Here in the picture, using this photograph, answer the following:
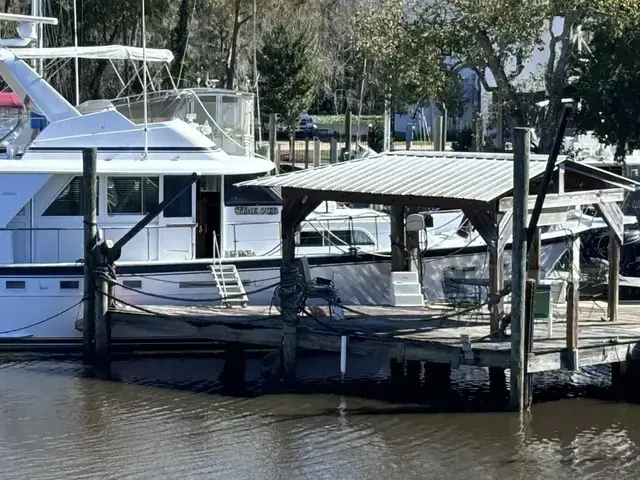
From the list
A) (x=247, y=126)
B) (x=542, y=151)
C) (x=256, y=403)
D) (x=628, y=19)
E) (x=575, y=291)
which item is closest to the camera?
(x=575, y=291)

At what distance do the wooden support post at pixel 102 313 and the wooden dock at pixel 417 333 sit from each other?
0.57ft

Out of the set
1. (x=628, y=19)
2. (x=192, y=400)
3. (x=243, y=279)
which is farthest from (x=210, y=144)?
(x=628, y=19)

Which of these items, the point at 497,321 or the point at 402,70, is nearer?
the point at 497,321

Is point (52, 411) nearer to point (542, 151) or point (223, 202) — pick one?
point (223, 202)

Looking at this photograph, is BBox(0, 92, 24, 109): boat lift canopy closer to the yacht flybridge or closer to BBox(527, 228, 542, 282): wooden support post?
the yacht flybridge

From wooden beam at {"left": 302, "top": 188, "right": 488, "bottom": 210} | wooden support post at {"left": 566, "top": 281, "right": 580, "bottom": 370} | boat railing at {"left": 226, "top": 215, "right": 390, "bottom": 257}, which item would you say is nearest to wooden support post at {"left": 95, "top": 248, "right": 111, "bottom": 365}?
boat railing at {"left": 226, "top": 215, "right": 390, "bottom": 257}

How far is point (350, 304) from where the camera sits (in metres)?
19.4

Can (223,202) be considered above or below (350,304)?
above

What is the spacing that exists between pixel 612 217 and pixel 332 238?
5.42 metres

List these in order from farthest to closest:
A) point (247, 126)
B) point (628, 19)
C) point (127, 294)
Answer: point (628, 19), point (247, 126), point (127, 294)

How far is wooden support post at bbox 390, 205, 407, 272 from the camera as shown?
63.4 ft

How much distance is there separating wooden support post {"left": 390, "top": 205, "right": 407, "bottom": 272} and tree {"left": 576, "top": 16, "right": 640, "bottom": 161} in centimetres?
977

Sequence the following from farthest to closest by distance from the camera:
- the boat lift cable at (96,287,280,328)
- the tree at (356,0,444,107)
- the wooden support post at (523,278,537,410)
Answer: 1. the tree at (356,0,444,107)
2. the boat lift cable at (96,287,280,328)
3. the wooden support post at (523,278,537,410)

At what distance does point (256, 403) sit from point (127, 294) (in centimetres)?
391
